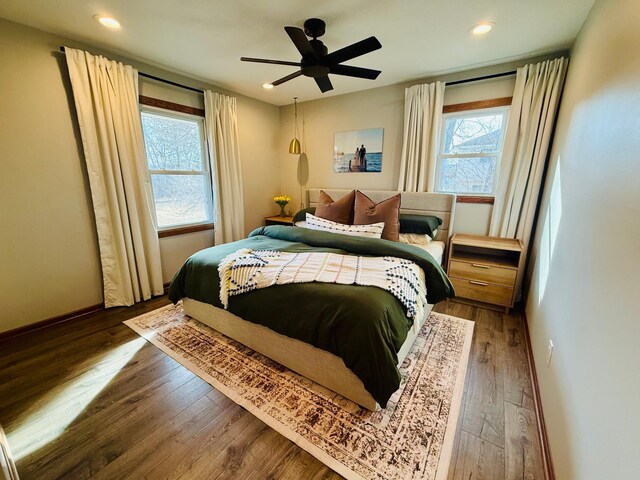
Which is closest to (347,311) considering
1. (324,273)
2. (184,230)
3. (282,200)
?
(324,273)

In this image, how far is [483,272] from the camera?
2.70 metres

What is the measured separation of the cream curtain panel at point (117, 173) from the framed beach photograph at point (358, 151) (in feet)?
8.14

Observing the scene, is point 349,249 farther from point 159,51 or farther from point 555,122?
point 159,51

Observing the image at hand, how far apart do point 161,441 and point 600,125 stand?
110 inches

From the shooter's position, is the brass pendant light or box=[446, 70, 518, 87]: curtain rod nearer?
box=[446, 70, 518, 87]: curtain rod

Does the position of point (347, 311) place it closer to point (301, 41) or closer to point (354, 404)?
point (354, 404)

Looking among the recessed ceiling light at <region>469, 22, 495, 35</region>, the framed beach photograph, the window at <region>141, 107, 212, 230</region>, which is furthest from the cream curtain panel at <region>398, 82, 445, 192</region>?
the window at <region>141, 107, 212, 230</region>

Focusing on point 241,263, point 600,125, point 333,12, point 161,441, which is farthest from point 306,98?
point 161,441

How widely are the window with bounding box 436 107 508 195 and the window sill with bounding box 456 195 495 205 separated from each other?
7 cm

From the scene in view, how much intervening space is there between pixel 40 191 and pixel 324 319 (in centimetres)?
271

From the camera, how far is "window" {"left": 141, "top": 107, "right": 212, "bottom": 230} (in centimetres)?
300

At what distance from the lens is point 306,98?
395 centimetres

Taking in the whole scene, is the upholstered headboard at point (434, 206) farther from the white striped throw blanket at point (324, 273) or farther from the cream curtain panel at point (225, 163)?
the cream curtain panel at point (225, 163)

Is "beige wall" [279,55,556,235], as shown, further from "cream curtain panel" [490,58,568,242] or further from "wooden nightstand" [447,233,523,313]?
"wooden nightstand" [447,233,523,313]
